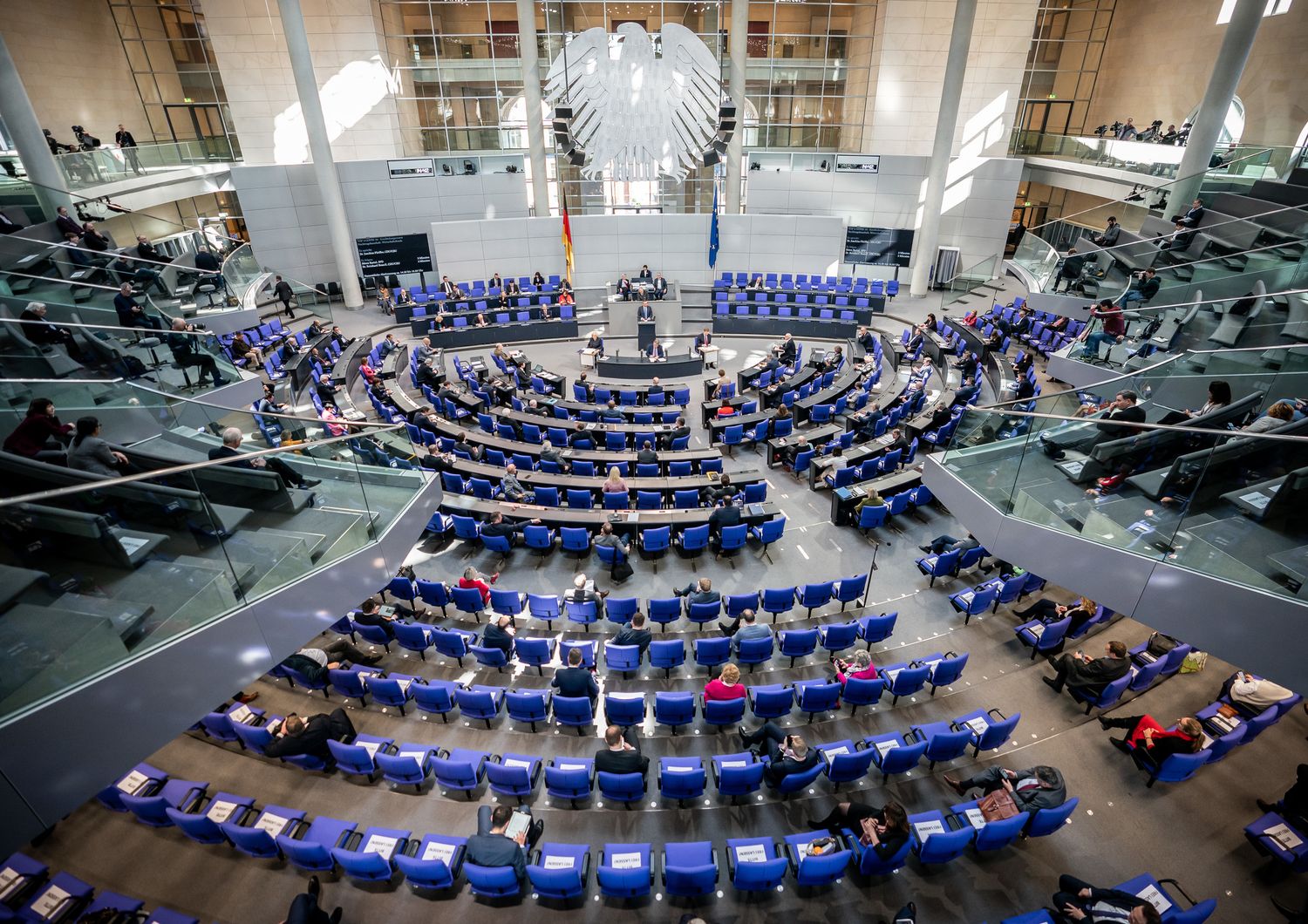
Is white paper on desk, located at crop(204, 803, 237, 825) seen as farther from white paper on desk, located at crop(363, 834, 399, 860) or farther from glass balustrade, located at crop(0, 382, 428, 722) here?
glass balustrade, located at crop(0, 382, 428, 722)

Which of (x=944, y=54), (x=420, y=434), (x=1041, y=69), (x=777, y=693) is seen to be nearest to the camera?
(x=777, y=693)

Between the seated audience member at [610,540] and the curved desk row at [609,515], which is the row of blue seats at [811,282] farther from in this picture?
the seated audience member at [610,540]

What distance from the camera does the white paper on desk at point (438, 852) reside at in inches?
230

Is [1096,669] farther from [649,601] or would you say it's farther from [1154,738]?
[649,601]

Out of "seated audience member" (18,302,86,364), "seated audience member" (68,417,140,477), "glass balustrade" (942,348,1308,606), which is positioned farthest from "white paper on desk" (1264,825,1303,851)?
"seated audience member" (18,302,86,364)

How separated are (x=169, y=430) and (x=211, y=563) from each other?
360 centimetres

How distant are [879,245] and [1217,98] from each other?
398 inches

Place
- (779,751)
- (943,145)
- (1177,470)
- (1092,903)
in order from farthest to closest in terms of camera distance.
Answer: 1. (943,145)
2. (779,751)
3. (1177,470)
4. (1092,903)

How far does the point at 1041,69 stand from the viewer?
2711cm

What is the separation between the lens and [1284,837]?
581cm

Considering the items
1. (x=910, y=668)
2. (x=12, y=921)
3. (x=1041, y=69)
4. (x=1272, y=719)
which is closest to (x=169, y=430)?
(x=12, y=921)

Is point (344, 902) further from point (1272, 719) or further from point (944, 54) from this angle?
point (944, 54)

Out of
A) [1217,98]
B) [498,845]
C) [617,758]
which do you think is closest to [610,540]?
[617,758]

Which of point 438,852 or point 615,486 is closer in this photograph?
point 438,852
